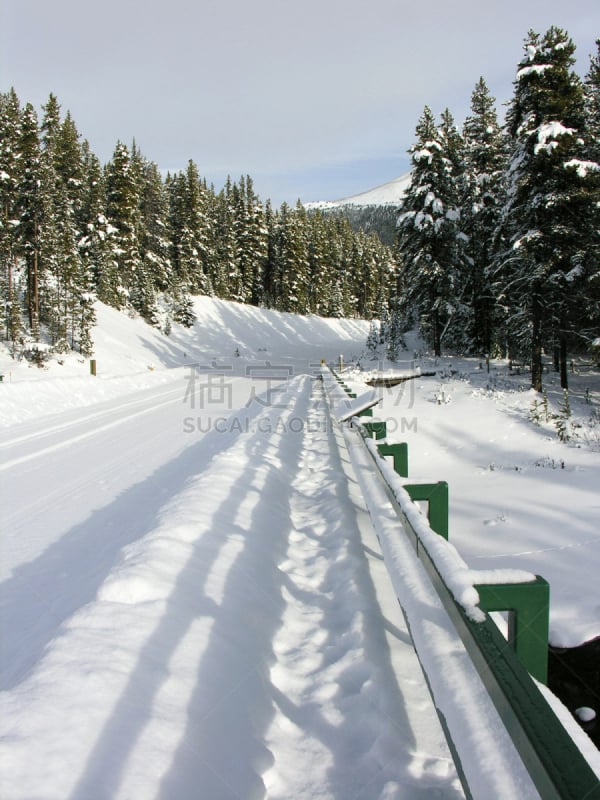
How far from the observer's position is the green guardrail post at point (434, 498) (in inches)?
147

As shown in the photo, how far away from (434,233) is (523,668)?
96.0 ft

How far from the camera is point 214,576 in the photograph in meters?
3.52

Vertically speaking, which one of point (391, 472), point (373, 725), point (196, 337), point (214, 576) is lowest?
point (373, 725)

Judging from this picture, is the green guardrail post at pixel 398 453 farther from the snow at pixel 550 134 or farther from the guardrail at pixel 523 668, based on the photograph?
the snow at pixel 550 134

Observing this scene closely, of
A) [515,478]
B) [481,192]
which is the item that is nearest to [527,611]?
[515,478]

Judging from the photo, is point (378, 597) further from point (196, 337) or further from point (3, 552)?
point (196, 337)

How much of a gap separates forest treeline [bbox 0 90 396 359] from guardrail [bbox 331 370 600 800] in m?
29.1

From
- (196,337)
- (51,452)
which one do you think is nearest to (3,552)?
(51,452)

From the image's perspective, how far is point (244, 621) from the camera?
10.3 feet

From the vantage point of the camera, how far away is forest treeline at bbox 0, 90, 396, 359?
3116cm

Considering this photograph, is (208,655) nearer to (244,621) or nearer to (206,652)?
(206,652)

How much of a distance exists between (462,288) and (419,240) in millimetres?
3764

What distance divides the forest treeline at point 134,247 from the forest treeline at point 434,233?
15 centimetres

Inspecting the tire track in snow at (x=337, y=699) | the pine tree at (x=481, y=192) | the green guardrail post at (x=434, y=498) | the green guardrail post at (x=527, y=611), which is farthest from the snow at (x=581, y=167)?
the green guardrail post at (x=527, y=611)
